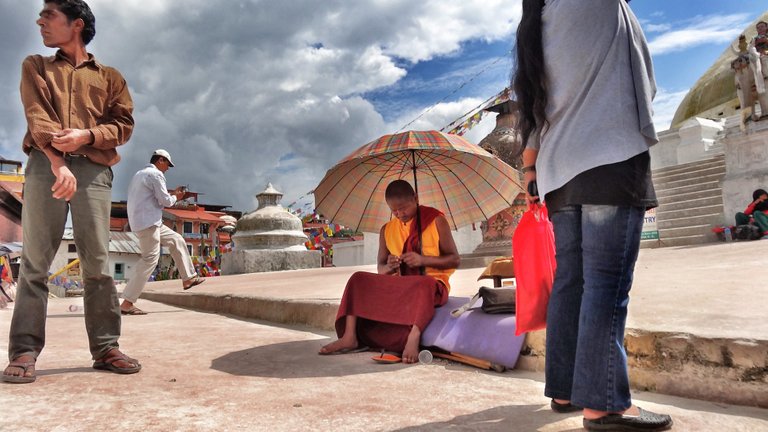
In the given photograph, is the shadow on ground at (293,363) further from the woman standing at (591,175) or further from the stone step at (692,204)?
the stone step at (692,204)

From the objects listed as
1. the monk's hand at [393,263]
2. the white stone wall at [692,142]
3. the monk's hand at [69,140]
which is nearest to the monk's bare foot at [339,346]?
the monk's hand at [393,263]

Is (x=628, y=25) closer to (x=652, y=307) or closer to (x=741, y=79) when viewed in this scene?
(x=652, y=307)

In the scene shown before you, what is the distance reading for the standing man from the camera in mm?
2404

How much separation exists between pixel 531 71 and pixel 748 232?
8.95 meters

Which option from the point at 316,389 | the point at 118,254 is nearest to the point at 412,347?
the point at 316,389

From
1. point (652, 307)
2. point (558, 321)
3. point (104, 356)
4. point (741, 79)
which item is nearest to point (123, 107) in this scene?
point (104, 356)

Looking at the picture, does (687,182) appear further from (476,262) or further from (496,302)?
(496,302)

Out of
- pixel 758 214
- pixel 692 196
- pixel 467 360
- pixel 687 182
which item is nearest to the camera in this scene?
pixel 467 360

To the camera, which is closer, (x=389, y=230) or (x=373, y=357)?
(x=373, y=357)

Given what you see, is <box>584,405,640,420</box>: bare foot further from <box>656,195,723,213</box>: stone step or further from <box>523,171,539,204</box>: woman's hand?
<box>656,195,723,213</box>: stone step

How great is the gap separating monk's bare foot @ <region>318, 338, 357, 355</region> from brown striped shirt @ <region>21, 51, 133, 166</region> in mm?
1542

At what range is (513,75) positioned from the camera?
200cm

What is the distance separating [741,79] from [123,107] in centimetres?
1387

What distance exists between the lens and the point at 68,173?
2355 mm
